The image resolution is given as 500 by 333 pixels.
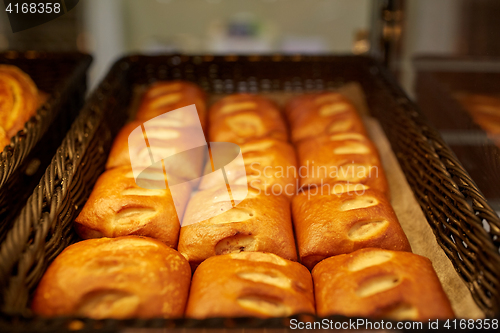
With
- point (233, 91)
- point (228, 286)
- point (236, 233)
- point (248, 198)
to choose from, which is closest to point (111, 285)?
point (228, 286)

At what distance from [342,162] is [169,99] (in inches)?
35.9

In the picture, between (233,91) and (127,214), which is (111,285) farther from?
(233,91)

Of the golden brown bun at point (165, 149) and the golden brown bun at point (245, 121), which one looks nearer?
the golden brown bun at point (165, 149)

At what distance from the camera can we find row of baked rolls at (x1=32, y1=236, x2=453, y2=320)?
2.95 feet

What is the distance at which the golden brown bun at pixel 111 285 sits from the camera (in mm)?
895

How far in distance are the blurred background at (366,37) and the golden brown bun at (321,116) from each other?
44 cm

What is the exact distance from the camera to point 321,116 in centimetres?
181

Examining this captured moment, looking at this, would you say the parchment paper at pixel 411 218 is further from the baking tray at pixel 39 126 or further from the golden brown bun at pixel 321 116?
the baking tray at pixel 39 126

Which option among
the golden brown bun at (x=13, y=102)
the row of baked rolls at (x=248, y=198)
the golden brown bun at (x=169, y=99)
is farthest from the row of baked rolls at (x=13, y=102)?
the row of baked rolls at (x=248, y=198)

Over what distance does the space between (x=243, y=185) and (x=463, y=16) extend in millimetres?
1514

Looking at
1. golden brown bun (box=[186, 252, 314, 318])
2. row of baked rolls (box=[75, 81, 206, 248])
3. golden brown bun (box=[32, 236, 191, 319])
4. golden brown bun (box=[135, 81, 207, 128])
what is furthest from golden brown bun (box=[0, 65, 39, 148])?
golden brown bun (box=[186, 252, 314, 318])

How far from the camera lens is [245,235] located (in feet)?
3.89

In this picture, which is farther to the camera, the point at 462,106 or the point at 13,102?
the point at 462,106

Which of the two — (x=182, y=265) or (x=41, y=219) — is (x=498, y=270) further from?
(x=41, y=219)
